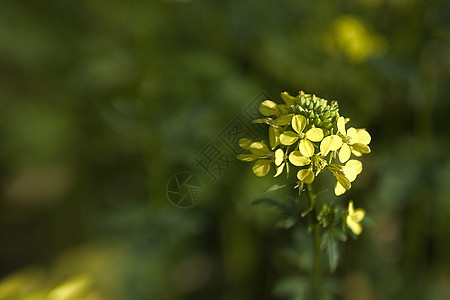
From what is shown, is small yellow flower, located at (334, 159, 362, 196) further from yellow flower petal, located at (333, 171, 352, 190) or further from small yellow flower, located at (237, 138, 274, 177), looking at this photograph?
small yellow flower, located at (237, 138, 274, 177)

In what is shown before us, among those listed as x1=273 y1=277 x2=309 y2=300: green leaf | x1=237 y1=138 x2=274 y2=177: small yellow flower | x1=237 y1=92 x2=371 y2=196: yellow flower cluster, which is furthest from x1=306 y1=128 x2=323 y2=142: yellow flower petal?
x1=273 y1=277 x2=309 y2=300: green leaf

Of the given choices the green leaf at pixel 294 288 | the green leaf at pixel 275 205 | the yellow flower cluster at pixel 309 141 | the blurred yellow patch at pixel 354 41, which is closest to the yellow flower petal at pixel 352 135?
the yellow flower cluster at pixel 309 141

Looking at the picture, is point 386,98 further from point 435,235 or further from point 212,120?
point 212,120

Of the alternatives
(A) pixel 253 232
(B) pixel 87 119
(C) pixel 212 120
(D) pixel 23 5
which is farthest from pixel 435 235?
(D) pixel 23 5

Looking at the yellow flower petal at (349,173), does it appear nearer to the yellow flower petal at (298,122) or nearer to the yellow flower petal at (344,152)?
the yellow flower petal at (344,152)

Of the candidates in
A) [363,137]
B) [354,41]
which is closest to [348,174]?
[363,137]

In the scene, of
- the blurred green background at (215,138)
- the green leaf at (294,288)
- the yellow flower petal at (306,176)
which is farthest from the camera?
the blurred green background at (215,138)

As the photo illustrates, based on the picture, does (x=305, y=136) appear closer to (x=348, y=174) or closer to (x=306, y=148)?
(x=306, y=148)
